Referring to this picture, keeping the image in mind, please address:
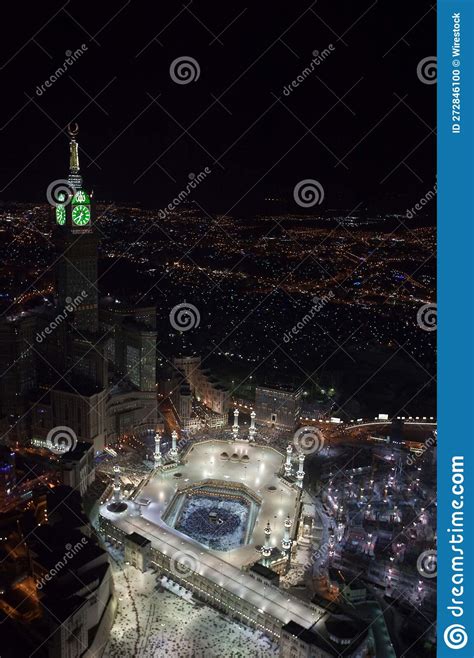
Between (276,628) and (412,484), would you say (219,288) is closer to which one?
(412,484)

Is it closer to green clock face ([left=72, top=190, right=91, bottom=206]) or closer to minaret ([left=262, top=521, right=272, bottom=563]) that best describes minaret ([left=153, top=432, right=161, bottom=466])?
minaret ([left=262, top=521, right=272, bottom=563])

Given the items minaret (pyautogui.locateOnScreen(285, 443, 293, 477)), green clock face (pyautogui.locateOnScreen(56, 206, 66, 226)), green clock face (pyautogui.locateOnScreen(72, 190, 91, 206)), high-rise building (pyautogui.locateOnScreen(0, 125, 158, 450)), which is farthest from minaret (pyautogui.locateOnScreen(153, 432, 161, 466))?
Result: green clock face (pyautogui.locateOnScreen(72, 190, 91, 206))

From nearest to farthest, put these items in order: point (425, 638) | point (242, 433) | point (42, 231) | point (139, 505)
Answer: point (425, 638), point (139, 505), point (242, 433), point (42, 231)

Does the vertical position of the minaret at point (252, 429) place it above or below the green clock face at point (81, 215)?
below

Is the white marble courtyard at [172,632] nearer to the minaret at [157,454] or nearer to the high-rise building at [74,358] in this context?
the minaret at [157,454]

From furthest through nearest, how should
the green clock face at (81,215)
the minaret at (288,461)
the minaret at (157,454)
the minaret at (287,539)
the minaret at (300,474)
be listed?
the green clock face at (81,215)
the minaret at (157,454)
the minaret at (288,461)
the minaret at (300,474)
the minaret at (287,539)

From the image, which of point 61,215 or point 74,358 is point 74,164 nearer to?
point 61,215

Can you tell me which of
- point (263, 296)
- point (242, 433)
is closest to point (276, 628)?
point (242, 433)

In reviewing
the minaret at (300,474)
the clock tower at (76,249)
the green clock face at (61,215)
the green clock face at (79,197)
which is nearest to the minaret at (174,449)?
the minaret at (300,474)
